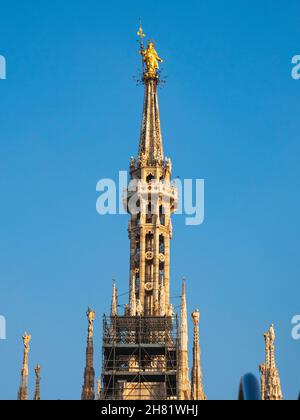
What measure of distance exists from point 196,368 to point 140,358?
6.40 m

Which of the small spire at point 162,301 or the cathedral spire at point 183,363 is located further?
the small spire at point 162,301

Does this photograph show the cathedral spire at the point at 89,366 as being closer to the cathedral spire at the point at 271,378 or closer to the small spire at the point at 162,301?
the small spire at the point at 162,301

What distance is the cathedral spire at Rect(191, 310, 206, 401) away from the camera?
10942 cm

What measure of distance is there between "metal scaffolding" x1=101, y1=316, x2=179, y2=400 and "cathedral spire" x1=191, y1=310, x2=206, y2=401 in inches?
76.2

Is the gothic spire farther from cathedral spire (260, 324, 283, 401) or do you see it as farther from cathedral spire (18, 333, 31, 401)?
cathedral spire (260, 324, 283, 401)

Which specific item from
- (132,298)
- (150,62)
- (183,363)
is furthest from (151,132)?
(183,363)

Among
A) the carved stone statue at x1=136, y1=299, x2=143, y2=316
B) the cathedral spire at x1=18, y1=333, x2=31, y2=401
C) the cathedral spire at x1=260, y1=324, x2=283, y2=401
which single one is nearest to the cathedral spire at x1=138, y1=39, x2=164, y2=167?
the carved stone statue at x1=136, y1=299, x2=143, y2=316

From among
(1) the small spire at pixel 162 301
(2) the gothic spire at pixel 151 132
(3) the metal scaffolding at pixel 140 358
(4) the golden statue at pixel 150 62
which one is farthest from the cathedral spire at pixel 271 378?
(4) the golden statue at pixel 150 62

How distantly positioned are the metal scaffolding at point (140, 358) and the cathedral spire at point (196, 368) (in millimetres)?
1937

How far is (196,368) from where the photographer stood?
112 metres

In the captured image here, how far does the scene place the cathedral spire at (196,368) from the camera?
109m
